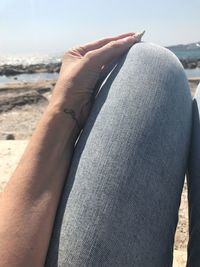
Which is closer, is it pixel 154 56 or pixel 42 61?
pixel 154 56

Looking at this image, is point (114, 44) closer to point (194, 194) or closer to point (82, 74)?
point (82, 74)

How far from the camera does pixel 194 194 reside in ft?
2.85

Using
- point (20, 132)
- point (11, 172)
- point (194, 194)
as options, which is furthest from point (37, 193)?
point (20, 132)

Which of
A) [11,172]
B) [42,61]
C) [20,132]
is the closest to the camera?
[11,172]

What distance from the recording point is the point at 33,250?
71 cm

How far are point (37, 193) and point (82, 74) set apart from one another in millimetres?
326

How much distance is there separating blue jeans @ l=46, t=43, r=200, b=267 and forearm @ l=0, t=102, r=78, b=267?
2 centimetres

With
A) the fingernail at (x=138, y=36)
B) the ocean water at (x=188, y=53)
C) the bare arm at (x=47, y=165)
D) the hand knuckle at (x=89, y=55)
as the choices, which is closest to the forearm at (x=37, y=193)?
the bare arm at (x=47, y=165)

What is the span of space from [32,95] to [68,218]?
775cm

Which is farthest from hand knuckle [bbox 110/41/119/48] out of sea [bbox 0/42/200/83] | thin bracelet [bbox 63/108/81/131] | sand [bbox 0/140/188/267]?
sand [bbox 0/140/188/267]

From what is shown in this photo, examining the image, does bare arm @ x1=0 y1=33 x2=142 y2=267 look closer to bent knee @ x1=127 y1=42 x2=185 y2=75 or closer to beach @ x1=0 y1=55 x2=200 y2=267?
bent knee @ x1=127 y1=42 x2=185 y2=75

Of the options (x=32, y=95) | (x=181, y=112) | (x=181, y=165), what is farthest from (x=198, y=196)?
(x=32, y=95)

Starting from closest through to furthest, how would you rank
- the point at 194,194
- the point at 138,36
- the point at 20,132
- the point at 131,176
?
the point at 131,176, the point at 194,194, the point at 138,36, the point at 20,132

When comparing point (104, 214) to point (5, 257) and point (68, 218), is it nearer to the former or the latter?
point (68, 218)
